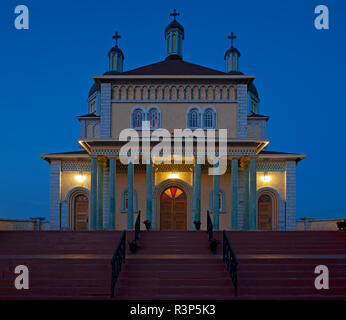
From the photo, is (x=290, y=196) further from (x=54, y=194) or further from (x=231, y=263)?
(x=231, y=263)

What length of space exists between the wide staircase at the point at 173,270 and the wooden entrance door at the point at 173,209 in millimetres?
8504

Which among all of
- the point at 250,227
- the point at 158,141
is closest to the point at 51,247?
the point at 158,141

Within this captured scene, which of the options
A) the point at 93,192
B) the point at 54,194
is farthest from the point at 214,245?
the point at 54,194

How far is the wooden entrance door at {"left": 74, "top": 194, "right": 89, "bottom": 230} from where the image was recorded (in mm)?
24141

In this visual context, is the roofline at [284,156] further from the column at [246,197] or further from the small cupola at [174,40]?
the small cupola at [174,40]

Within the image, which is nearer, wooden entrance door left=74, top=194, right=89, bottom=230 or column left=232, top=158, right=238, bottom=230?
column left=232, top=158, right=238, bottom=230

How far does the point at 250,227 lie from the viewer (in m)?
20.2

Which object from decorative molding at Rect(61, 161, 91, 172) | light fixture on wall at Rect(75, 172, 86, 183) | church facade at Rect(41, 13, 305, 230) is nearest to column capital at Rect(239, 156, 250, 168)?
church facade at Rect(41, 13, 305, 230)

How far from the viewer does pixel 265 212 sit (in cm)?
2417

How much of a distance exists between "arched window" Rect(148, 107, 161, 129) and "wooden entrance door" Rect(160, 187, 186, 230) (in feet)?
12.9

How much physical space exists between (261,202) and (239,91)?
700 cm

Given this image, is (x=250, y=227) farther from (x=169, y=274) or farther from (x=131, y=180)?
(x=169, y=274)

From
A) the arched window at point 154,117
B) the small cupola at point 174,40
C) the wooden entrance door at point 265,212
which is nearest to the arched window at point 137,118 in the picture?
the arched window at point 154,117

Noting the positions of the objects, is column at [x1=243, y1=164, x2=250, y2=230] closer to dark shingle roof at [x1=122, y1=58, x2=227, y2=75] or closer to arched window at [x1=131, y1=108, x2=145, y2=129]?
dark shingle roof at [x1=122, y1=58, x2=227, y2=75]
